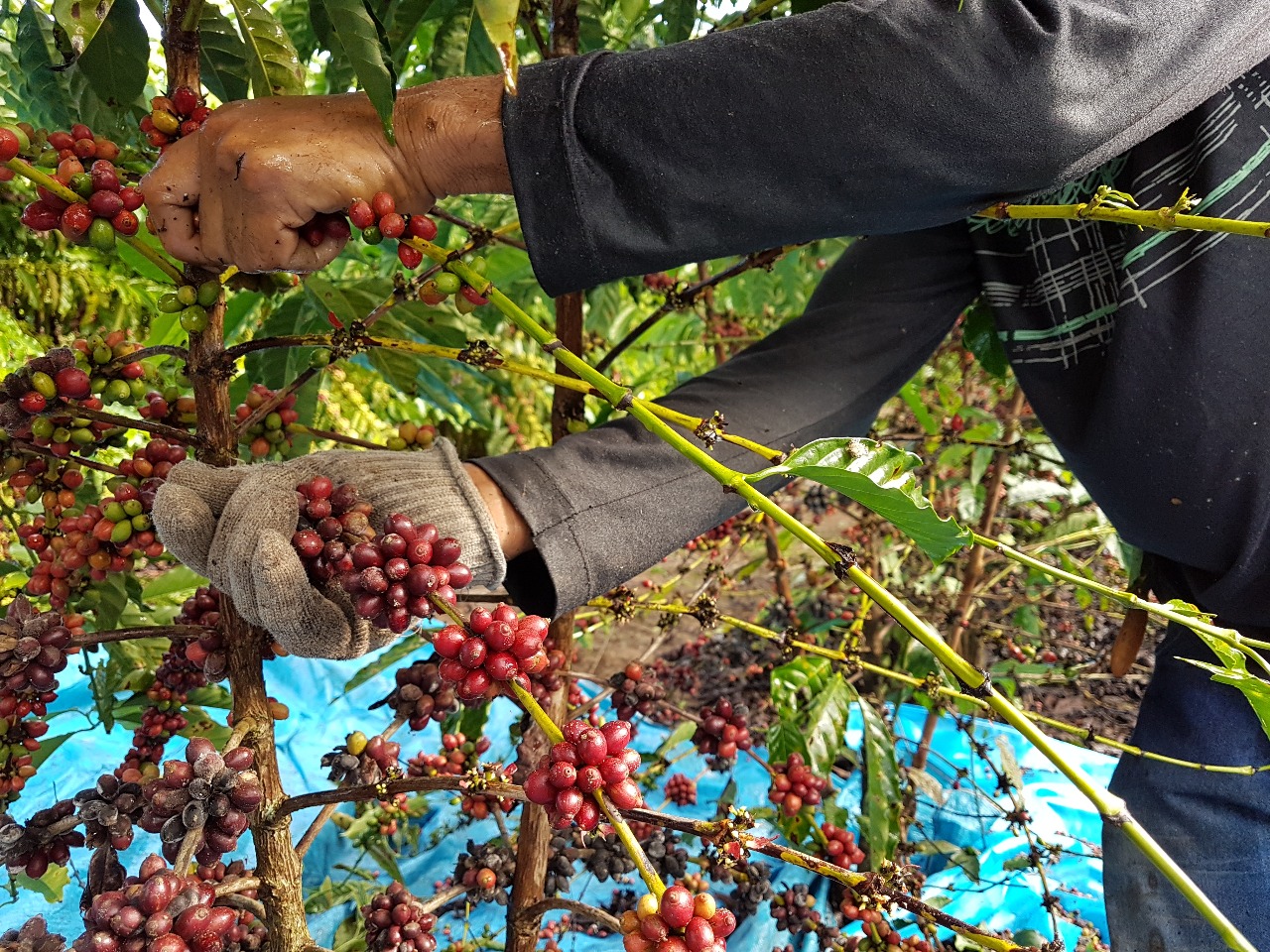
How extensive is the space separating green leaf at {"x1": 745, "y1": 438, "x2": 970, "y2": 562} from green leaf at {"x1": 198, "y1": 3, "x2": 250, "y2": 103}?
0.84m

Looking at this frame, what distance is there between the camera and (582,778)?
0.67 metres

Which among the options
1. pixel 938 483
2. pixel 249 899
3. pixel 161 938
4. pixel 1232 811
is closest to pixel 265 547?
pixel 161 938

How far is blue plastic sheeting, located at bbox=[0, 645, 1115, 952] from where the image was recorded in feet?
6.08

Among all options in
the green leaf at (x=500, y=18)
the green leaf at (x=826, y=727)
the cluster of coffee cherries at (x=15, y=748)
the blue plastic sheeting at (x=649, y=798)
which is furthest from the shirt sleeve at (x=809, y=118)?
the blue plastic sheeting at (x=649, y=798)

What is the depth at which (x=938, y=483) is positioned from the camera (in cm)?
306

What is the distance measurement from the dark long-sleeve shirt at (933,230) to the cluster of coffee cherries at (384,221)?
0.10m

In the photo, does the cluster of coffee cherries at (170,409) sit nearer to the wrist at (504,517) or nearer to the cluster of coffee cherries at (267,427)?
the cluster of coffee cherries at (267,427)

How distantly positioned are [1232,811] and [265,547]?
4.82 ft

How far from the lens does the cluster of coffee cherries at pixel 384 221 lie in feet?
2.62

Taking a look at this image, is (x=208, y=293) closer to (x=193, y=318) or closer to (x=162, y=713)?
(x=193, y=318)

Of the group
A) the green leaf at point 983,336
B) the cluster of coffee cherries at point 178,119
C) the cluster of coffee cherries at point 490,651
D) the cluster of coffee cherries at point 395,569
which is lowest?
the cluster of coffee cherries at point 490,651

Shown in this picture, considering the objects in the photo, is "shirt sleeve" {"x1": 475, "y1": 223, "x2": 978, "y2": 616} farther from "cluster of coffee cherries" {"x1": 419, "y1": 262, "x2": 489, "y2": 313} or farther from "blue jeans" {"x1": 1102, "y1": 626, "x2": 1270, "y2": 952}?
"blue jeans" {"x1": 1102, "y1": 626, "x2": 1270, "y2": 952}

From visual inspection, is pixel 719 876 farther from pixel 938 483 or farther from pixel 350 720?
pixel 938 483

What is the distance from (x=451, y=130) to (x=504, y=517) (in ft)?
1.44
